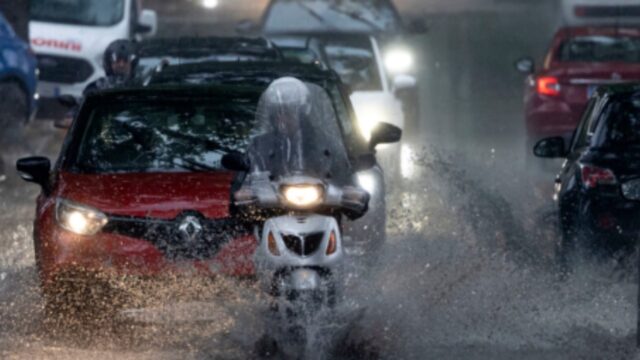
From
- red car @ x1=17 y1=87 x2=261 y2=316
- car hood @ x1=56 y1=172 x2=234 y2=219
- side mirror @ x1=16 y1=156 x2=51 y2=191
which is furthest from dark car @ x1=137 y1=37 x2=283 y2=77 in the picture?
car hood @ x1=56 y1=172 x2=234 y2=219

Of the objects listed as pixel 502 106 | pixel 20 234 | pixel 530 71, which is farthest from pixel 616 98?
pixel 502 106

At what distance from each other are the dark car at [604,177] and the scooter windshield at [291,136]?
3.00 metres

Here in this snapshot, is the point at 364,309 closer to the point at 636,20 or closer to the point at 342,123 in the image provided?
the point at 342,123

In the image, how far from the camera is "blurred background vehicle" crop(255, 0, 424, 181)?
66.9 ft

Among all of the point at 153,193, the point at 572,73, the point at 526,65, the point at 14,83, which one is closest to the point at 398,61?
the point at 526,65

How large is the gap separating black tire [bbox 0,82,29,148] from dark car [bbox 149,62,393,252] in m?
6.67

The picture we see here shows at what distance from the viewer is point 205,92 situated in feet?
37.1

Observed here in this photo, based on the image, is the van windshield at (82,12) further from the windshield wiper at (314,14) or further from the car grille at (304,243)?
the car grille at (304,243)

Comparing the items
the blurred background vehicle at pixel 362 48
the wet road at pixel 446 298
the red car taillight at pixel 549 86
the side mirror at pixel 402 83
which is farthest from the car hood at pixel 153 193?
the side mirror at pixel 402 83

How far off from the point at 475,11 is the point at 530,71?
23.8 m

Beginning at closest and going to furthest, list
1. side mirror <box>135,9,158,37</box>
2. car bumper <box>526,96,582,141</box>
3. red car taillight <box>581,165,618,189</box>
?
red car taillight <box>581,165,618,189</box> < car bumper <box>526,96,582,141</box> < side mirror <box>135,9,158,37</box>

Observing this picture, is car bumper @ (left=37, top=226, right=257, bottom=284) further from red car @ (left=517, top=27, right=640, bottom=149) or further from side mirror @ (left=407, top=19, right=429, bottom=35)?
side mirror @ (left=407, top=19, right=429, bottom=35)

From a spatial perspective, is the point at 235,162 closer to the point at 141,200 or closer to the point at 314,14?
the point at 141,200

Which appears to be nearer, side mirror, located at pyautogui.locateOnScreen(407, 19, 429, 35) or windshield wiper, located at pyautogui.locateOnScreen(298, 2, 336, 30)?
windshield wiper, located at pyautogui.locateOnScreen(298, 2, 336, 30)
